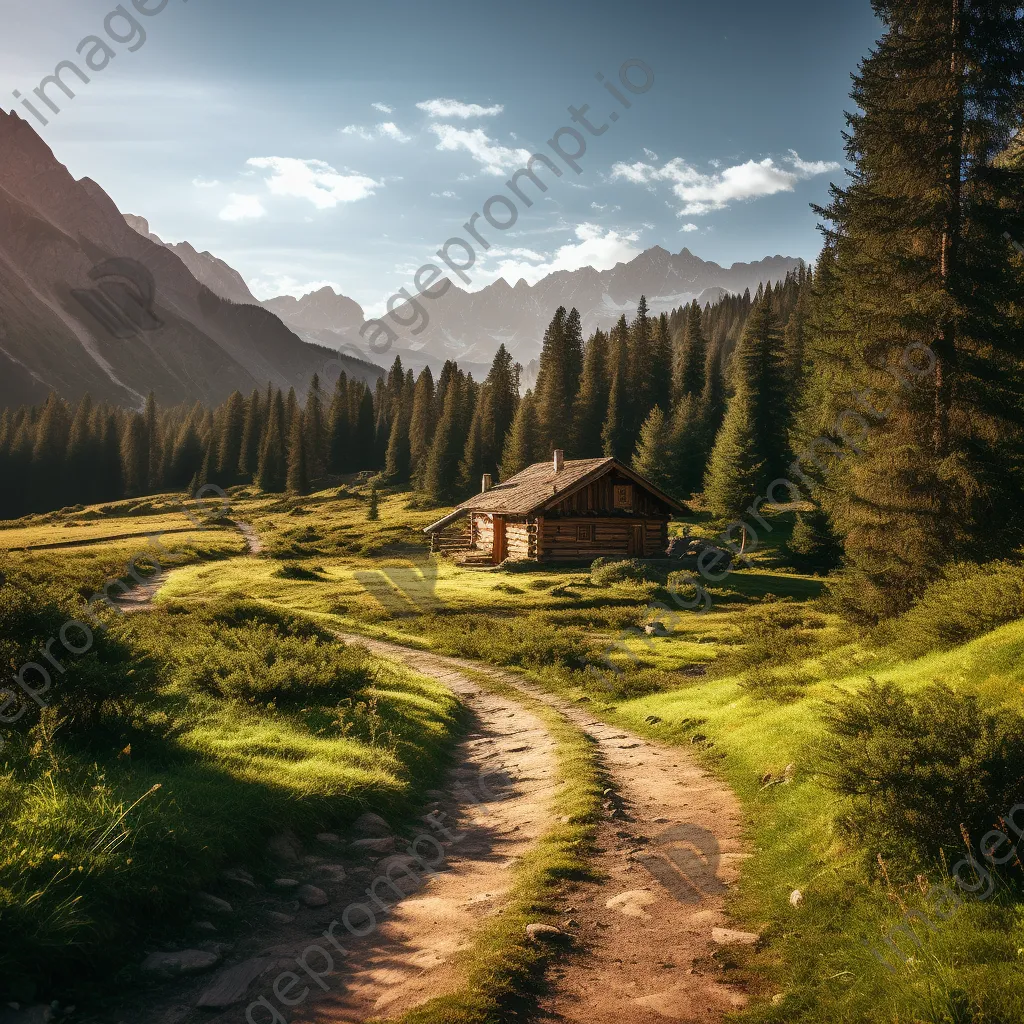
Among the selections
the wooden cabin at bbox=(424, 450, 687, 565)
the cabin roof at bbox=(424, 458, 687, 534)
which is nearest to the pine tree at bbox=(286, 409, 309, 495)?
the cabin roof at bbox=(424, 458, 687, 534)

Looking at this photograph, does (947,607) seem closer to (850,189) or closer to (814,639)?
(814,639)

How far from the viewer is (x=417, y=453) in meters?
104

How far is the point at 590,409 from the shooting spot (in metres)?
85.8

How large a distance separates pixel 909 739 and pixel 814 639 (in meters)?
15.3

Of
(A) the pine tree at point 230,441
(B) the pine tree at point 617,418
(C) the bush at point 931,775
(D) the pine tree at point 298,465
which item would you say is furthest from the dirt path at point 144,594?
(A) the pine tree at point 230,441

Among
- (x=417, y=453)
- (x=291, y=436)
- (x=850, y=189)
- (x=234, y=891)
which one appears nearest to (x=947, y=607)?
(x=234, y=891)

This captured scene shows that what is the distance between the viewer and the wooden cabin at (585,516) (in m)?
44.3

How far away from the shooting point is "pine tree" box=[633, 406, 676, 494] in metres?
67.5

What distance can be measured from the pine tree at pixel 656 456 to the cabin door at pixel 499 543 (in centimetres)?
2315

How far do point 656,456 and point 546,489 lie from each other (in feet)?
84.4

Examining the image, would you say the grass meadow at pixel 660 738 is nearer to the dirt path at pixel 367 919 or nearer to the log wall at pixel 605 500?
the dirt path at pixel 367 919

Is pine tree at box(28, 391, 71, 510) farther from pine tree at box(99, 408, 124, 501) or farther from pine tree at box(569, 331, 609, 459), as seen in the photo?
pine tree at box(569, 331, 609, 459)

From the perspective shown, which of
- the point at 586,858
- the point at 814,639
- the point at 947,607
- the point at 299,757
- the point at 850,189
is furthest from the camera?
the point at 850,189

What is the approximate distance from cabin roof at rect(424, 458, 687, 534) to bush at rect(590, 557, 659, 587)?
585 centimetres
